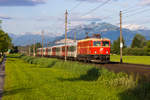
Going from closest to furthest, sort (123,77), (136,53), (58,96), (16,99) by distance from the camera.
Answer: (16,99)
(58,96)
(123,77)
(136,53)

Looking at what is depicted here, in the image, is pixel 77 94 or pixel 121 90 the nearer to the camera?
pixel 77 94

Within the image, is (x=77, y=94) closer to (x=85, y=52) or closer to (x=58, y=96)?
(x=58, y=96)

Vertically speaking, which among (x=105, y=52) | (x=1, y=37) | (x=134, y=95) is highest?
(x=1, y=37)

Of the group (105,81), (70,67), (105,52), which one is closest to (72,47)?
(105,52)

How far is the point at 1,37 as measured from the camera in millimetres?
57281

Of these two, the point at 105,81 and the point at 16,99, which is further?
the point at 105,81

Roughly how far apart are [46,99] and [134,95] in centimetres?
433

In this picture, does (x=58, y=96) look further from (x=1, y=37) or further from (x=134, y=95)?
(x=1, y=37)

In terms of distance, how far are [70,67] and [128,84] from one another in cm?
1356

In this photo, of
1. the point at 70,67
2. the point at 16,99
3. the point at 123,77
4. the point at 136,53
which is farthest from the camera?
the point at 136,53

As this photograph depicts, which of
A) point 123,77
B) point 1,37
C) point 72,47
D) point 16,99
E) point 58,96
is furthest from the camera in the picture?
point 1,37

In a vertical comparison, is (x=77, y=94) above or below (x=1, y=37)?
below

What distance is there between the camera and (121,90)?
1343cm

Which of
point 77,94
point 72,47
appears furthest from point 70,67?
point 72,47
